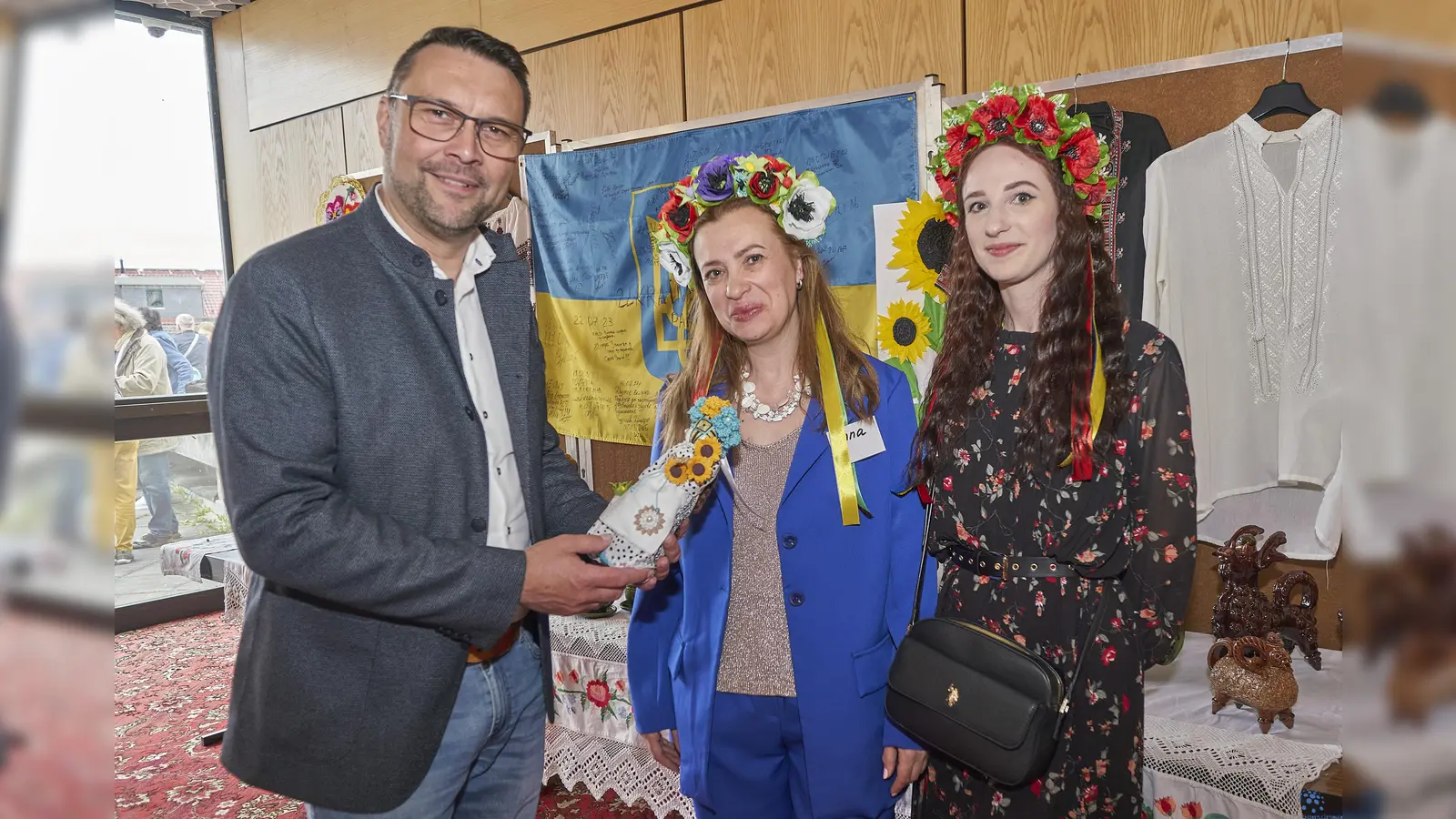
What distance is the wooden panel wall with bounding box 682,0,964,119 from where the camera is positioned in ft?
10.9

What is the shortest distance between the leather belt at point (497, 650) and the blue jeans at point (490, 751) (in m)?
0.01

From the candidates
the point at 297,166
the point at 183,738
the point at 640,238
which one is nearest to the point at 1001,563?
the point at 640,238

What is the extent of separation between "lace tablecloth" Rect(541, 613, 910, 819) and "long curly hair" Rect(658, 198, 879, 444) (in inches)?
51.3

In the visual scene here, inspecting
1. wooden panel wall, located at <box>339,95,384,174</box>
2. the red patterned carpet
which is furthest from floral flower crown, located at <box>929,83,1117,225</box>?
wooden panel wall, located at <box>339,95,384,174</box>

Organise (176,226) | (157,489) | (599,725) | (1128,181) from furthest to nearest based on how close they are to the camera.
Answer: (176,226) < (157,489) < (599,725) < (1128,181)

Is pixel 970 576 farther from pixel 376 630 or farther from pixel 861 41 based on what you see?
pixel 861 41

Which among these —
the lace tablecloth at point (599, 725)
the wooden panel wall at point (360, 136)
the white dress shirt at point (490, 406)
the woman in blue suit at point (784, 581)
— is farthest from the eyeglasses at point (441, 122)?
the wooden panel wall at point (360, 136)

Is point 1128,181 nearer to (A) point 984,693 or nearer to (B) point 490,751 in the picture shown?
(A) point 984,693

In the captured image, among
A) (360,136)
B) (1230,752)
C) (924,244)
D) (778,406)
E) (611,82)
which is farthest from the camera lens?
(360,136)

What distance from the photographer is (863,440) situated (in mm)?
1743

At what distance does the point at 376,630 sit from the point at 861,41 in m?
2.95

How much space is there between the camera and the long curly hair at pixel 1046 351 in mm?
1589

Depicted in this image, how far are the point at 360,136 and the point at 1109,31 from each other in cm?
454

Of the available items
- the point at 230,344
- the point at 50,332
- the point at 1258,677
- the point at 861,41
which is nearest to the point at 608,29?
the point at 861,41
